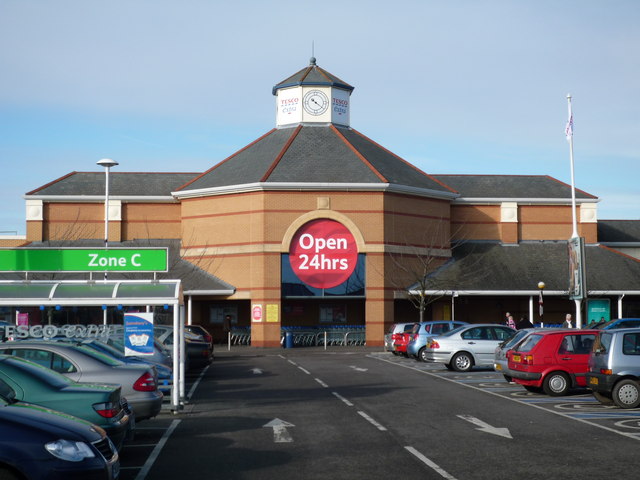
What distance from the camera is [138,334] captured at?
1766 cm

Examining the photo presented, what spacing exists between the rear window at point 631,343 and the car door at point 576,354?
8.59 feet

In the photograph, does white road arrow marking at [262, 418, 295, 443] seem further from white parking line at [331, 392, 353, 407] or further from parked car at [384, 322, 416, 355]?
parked car at [384, 322, 416, 355]

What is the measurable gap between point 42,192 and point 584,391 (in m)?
38.3

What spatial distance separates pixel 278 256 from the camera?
4400 centimetres

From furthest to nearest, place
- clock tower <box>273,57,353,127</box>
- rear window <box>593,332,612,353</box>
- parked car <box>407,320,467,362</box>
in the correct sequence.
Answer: clock tower <box>273,57,353,127</box> → parked car <box>407,320,467,362</box> → rear window <box>593,332,612,353</box>

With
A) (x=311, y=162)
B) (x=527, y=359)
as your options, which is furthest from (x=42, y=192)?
(x=527, y=359)

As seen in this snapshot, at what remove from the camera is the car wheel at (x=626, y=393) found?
16297 millimetres

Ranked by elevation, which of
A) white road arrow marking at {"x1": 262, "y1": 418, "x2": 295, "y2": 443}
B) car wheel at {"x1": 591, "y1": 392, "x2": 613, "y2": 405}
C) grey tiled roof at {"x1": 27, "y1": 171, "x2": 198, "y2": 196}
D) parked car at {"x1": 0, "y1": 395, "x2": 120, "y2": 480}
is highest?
grey tiled roof at {"x1": 27, "y1": 171, "x2": 198, "y2": 196}

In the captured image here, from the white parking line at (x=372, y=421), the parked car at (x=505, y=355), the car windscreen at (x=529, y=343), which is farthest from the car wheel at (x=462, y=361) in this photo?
the white parking line at (x=372, y=421)

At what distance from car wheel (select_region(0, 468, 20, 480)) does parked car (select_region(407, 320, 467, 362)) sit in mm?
24060

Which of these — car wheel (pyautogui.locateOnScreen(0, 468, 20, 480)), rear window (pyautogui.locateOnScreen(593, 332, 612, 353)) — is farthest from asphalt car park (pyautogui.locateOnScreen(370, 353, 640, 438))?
car wheel (pyautogui.locateOnScreen(0, 468, 20, 480))

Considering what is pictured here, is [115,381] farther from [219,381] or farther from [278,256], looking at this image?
[278,256]

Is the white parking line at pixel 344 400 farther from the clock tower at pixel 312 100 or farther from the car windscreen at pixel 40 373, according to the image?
the clock tower at pixel 312 100

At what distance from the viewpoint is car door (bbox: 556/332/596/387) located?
1914cm
